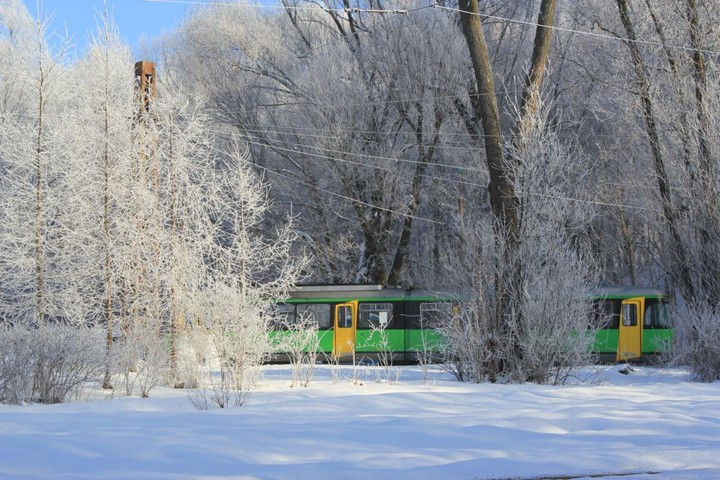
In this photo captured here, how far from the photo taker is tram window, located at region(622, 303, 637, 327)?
24406 millimetres

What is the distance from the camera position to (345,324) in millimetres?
25484

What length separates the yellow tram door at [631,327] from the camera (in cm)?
2439

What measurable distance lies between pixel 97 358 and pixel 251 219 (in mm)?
4668

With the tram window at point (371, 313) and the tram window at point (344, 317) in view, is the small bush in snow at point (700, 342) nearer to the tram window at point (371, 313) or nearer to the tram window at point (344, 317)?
the tram window at point (371, 313)

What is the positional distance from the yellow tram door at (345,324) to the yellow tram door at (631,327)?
7.94m

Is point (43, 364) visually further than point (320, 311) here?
No

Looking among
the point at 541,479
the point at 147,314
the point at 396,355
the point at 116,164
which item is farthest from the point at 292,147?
the point at 541,479

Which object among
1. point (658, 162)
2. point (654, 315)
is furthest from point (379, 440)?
point (654, 315)

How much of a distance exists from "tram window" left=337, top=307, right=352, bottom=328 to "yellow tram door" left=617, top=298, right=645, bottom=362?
8069mm

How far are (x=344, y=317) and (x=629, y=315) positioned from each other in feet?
27.8

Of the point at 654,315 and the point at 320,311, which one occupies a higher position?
the point at 654,315

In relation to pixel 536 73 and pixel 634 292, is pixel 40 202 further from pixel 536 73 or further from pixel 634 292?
pixel 634 292

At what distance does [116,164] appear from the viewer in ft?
59.8

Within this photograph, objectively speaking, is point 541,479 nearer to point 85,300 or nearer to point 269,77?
point 85,300
